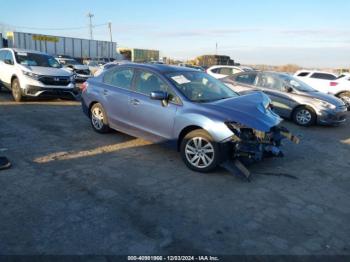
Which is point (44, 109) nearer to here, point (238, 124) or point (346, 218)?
point (238, 124)

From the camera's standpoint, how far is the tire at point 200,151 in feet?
15.9

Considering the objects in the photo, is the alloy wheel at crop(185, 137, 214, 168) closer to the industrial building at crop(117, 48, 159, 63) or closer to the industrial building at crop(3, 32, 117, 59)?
the industrial building at crop(3, 32, 117, 59)

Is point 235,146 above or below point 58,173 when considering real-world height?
above

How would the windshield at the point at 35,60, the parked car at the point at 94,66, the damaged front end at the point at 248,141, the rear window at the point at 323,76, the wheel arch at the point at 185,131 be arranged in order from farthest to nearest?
the parked car at the point at 94,66 < the rear window at the point at 323,76 < the windshield at the point at 35,60 < the wheel arch at the point at 185,131 < the damaged front end at the point at 248,141

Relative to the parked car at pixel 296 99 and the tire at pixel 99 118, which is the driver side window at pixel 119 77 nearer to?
the tire at pixel 99 118

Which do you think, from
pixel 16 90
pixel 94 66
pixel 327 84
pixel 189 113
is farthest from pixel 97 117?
pixel 94 66

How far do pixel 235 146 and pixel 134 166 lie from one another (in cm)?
170

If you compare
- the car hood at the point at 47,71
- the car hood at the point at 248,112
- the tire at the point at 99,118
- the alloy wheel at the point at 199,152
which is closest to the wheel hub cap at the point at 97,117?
the tire at the point at 99,118

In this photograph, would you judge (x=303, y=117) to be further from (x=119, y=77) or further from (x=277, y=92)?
(x=119, y=77)

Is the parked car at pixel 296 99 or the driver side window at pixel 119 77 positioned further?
the parked car at pixel 296 99

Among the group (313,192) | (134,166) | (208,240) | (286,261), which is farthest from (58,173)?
(313,192)

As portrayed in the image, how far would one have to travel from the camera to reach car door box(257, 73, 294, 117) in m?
9.77

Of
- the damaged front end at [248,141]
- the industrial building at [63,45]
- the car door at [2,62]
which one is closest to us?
the damaged front end at [248,141]

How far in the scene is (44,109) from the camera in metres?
9.70
